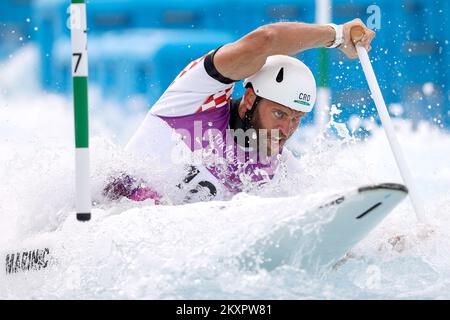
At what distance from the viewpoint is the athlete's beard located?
386cm

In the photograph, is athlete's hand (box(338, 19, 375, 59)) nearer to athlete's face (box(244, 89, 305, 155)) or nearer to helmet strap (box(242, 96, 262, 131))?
athlete's face (box(244, 89, 305, 155))

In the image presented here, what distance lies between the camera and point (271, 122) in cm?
387

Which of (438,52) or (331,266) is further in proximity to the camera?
(438,52)

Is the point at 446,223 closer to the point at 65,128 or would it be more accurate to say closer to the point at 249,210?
the point at 249,210

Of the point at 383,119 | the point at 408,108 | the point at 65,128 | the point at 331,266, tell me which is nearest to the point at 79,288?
the point at 331,266

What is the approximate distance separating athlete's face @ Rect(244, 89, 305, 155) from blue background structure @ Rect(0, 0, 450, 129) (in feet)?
10.4

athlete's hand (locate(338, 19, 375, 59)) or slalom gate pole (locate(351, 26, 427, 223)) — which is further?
athlete's hand (locate(338, 19, 375, 59))

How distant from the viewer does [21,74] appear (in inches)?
278

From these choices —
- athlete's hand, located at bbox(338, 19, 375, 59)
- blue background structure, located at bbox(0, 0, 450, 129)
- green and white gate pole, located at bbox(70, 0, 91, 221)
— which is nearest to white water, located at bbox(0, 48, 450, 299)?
green and white gate pole, located at bbox(70, 0, 91, 221)

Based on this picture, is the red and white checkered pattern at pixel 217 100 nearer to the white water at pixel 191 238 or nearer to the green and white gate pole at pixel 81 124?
the white water at pixel 191 238

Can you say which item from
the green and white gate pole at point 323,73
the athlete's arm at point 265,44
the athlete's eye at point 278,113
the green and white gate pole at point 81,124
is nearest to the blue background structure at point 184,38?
the green and white gate pole at point 323,73

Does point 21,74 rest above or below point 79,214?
above
